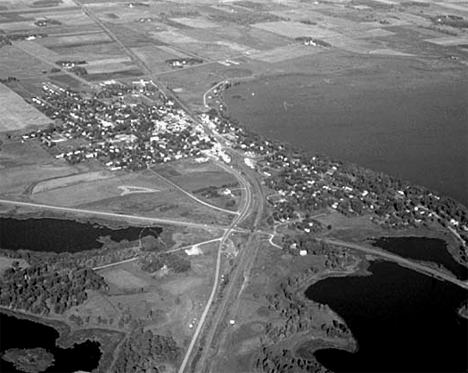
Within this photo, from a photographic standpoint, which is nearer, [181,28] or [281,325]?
[281,325]

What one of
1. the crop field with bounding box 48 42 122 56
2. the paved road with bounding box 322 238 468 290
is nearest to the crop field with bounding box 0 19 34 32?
the crop field with bounding box 48 42 122 56

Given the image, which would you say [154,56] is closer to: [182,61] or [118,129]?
[182,61]

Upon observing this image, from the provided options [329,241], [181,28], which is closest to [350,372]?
[329,241]

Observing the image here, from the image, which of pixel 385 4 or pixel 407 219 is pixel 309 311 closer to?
pixel 407 219

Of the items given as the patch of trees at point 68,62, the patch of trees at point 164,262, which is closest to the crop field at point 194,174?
the patch of trees at point 164,262

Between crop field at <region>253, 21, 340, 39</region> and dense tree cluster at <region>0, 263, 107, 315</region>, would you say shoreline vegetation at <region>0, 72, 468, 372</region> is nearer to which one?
dense tree cluster at <region>0, 263, 107, 315</region>

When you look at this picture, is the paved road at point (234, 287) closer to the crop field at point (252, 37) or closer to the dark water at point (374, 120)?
the dark water at point (374, 120)
